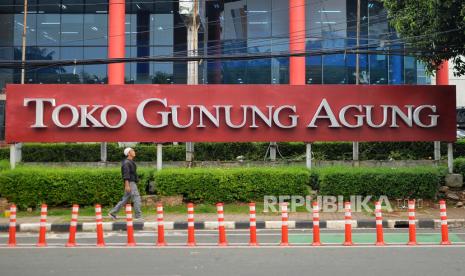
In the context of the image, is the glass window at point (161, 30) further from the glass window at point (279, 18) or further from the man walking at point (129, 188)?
the man walking at point (129, 188)

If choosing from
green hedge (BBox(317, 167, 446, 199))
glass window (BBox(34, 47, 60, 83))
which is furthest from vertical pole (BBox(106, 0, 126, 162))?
green hedge (BBox(317, 167, 446, 199))

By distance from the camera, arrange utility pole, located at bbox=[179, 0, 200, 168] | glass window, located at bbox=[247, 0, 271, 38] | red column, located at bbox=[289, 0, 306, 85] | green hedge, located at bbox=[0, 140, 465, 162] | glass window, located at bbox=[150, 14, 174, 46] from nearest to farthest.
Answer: green hedge, located at bbox=[0, 140, 465, 162] < utility pole, located at bbox=[179, 0, 200, 168] < red column, located at bbox=[289, 0, 306, 85] < glass window, located at bbox=[247, 0, 271, 38] < glass window, located at bbox=[150, 14, 174, 46]

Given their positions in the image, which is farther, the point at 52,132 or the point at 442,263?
the point at 52,132

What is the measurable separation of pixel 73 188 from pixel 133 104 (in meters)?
3.02

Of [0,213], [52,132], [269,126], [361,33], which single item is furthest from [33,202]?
[361,33]

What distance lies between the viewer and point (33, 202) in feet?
47.8

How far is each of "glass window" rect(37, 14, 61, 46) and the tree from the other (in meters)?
24.3

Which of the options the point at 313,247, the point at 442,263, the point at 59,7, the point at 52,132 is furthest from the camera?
the point at 59,7

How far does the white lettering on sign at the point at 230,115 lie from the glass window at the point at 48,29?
1996cm

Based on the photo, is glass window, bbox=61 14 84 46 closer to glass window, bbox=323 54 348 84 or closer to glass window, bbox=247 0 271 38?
glass window, bbox=247 0 271 38

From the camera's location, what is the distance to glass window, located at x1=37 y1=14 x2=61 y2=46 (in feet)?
112

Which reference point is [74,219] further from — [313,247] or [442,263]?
[442,263]

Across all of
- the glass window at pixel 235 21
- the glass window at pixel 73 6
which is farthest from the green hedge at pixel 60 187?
Answer: the glass window at pixel 73 6

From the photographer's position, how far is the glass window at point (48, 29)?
34.2 meters
